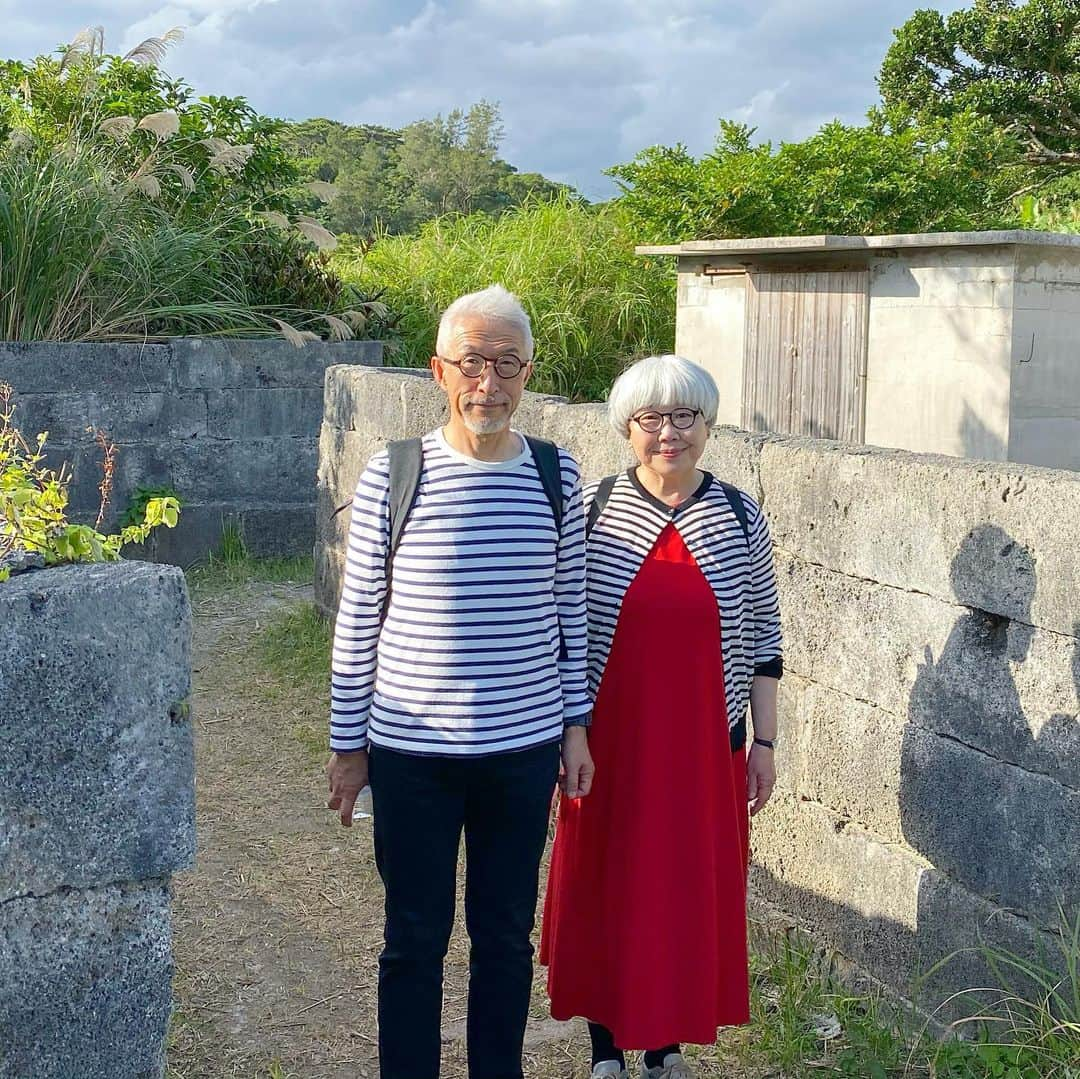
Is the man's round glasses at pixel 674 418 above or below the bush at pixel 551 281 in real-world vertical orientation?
below

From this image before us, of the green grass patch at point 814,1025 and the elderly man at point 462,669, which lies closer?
the elderly man at point 462,669

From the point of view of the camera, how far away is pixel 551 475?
284cm

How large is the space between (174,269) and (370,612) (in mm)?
7653

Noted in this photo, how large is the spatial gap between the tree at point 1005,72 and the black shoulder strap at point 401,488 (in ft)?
73.2

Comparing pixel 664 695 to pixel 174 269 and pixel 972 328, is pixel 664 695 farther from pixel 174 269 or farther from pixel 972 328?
pixel 972 328

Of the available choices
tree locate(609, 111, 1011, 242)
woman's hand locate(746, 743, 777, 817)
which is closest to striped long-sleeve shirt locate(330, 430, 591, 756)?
woman's hand locate(746, 743, 777, 817)

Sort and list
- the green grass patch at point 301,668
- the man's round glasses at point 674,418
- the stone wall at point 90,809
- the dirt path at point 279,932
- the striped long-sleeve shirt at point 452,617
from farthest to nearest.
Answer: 1. the green grass patch at point 301,668
2. the dirt path at point 279,932
3. the man's round glasses at point 674,418
4. the striped long-sleeve shirt at point 452,617
5. the stone wall at point 90,809

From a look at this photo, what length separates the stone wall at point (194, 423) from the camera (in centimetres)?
867

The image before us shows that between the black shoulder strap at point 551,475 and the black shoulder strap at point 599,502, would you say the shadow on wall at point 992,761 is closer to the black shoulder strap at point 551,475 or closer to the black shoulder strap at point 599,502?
A: the black shoulder strap at point 599,502

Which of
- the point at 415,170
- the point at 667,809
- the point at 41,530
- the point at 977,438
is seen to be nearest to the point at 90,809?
the point at 41,530

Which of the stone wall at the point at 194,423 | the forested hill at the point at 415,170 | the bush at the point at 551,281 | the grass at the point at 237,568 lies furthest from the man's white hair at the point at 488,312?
the forested hill at the point at 415,170

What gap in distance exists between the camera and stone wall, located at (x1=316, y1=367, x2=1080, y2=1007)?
9.87 ft

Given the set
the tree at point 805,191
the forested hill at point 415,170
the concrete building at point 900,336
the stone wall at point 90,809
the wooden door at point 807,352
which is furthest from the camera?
the forested hill at point 415,170

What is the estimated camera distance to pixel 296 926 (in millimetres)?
4234
